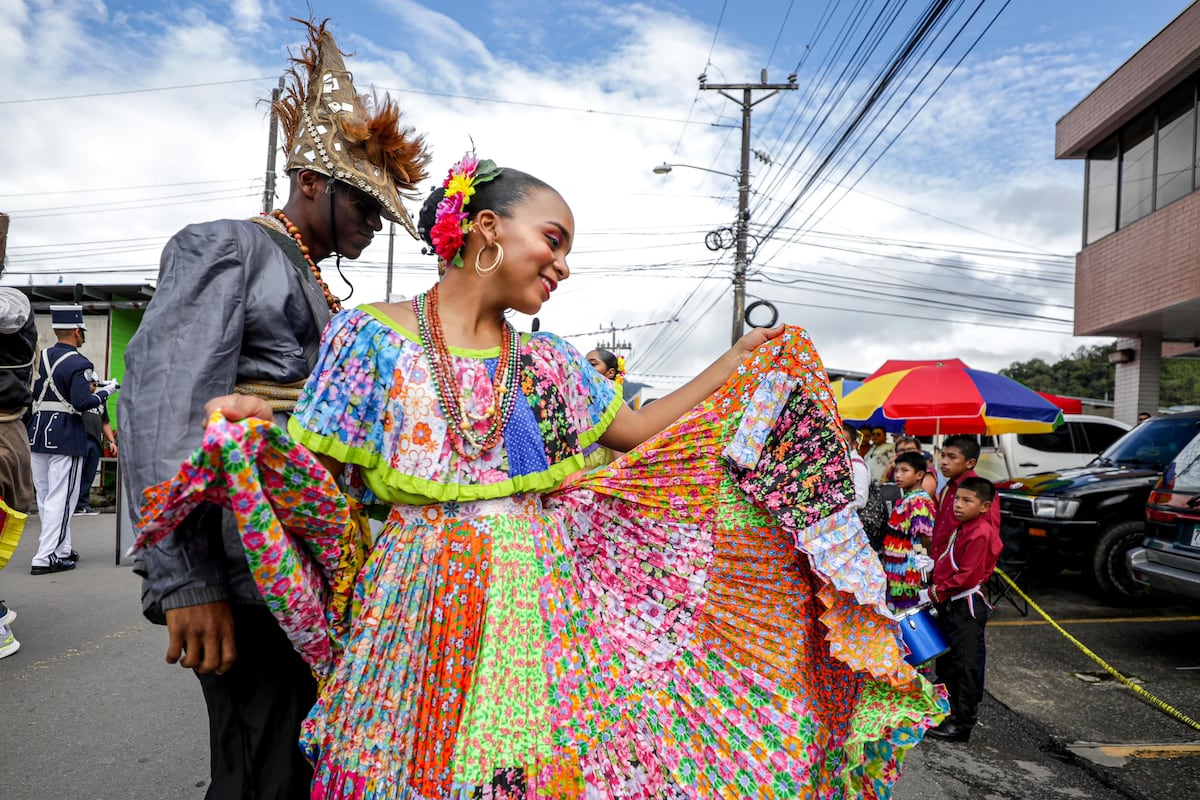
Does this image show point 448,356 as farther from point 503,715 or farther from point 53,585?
point 53,585

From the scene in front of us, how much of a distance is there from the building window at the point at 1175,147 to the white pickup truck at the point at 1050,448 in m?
4.71

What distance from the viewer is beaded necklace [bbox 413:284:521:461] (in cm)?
182

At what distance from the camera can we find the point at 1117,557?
780 cm

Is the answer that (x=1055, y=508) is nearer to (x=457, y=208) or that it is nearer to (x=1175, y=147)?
(x=457, y=208)

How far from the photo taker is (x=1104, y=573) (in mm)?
7824

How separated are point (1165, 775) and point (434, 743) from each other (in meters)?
3.99

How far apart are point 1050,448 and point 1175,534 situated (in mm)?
7732

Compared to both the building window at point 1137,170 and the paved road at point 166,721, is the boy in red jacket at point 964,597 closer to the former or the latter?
the paved road at point 166,721

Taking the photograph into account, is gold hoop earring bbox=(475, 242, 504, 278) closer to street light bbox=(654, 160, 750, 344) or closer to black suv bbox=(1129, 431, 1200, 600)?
black suv bbox=(1129, 431, 1200, 600)

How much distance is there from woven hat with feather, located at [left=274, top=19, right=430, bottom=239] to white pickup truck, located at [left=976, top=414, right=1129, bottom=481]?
40.7ft

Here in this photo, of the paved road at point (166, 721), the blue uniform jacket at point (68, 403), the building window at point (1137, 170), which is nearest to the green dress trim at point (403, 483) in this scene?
the paved road at point (166, 721)

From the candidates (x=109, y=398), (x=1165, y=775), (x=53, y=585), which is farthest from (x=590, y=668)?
(x=109, y=398)

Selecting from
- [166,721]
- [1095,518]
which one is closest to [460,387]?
[166,721]

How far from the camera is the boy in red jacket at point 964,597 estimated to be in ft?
14.4
